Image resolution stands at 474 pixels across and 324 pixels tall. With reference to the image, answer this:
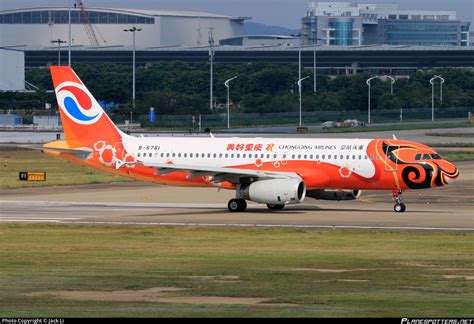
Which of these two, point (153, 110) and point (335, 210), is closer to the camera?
point (335, 210)

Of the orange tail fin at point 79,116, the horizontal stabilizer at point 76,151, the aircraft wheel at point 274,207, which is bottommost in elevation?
the aircraft wheel at point 274,207

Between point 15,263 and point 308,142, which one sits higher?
point 308,142

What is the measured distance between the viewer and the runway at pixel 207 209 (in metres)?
57.0

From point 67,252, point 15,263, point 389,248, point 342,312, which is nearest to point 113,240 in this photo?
point 67,252

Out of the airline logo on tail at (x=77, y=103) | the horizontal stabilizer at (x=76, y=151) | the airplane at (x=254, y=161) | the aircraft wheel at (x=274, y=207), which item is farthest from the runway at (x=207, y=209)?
the airline logo on tail at (x=77, y=103)

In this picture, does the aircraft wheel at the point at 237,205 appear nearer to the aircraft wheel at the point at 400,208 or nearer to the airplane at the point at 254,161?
the airplane at the point at 254,161

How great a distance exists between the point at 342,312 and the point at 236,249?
1785 cm

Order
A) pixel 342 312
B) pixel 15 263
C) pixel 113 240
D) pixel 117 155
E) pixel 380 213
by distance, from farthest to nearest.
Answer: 1. pixel 117 155
2. pixel 380 213
3. pixel 113 240
4. pixel 15 263
5. pixel 342 312

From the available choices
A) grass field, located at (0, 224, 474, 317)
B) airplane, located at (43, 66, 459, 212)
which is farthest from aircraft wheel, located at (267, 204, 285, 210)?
grass field, located at (0, 224, 474, 317)

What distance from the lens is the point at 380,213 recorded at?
6184 cm

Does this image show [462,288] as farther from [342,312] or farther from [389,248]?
[389,248]

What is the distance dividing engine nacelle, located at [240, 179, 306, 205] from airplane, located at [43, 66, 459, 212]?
0.05 metres

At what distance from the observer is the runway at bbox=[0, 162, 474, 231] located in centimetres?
5700

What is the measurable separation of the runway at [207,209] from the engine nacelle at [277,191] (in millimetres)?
901
